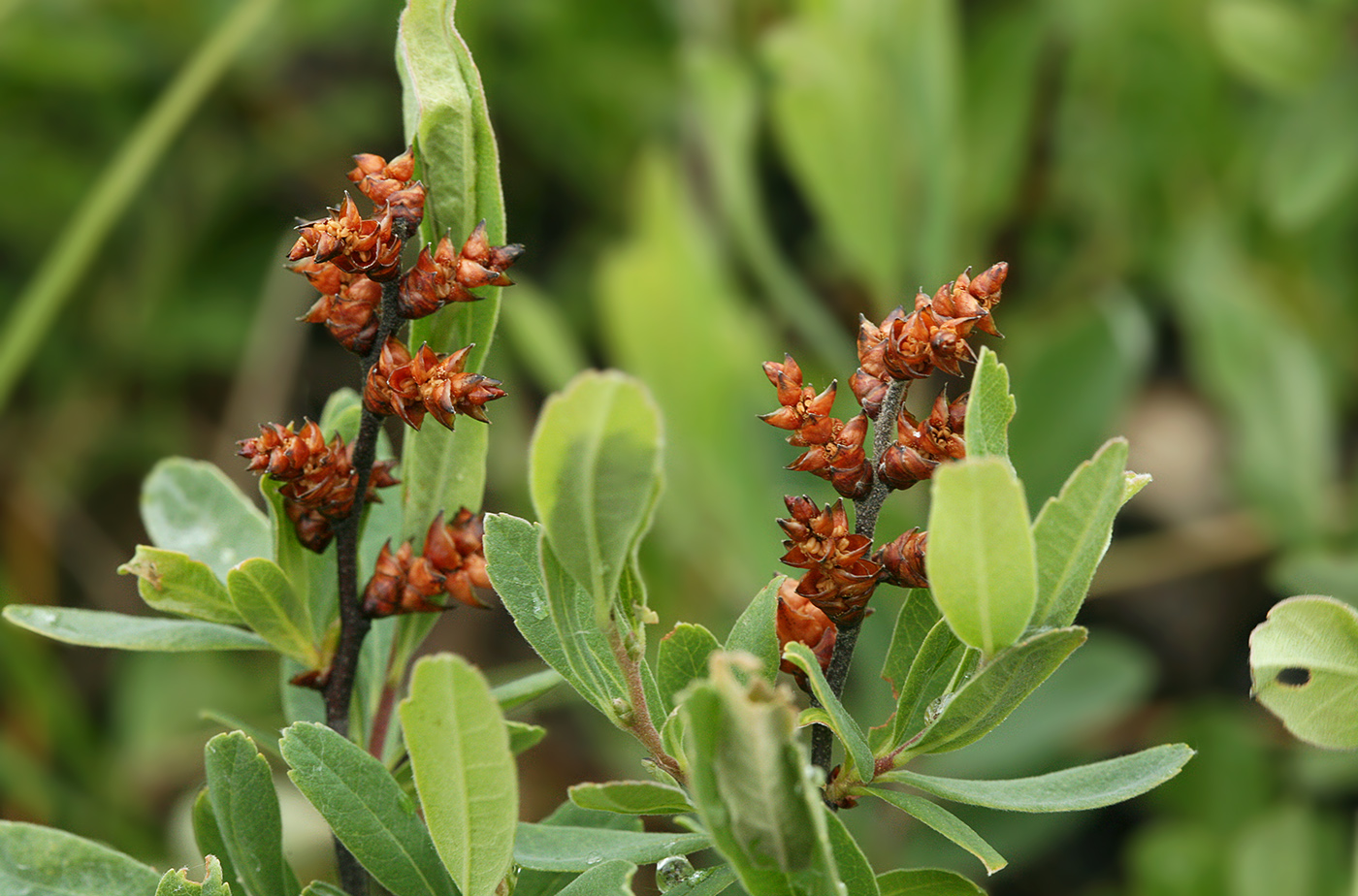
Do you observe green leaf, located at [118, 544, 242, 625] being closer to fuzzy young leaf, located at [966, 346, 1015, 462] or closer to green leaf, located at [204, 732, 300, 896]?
green leaf, located at [204, 732, 300, 896]

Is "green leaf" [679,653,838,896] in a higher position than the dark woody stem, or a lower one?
lower

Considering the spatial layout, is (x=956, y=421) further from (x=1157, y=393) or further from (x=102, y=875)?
(x=1157, y=393)

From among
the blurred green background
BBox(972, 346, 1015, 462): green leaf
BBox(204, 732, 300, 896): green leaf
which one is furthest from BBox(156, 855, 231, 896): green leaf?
the blurred green background

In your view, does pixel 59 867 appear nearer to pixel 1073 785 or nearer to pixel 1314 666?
pixel 1073 785

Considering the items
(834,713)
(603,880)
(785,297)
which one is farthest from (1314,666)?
(785,297)

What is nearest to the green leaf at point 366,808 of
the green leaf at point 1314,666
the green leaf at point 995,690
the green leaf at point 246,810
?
the green leaf at point 246,810
